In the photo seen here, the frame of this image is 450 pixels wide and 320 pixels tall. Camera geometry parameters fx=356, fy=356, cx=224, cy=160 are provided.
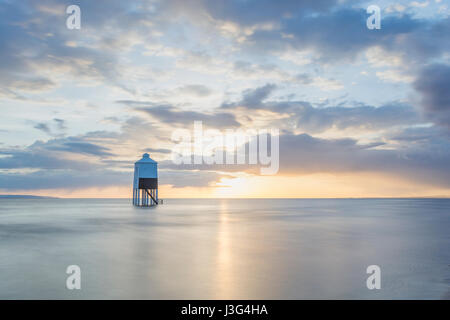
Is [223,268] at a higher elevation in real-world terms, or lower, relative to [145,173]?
lower

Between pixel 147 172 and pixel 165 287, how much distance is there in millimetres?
52004

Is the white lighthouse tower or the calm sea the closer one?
the calm sea

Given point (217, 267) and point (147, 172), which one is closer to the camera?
point (217, 267)

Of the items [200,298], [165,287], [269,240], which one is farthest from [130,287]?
[269,240]

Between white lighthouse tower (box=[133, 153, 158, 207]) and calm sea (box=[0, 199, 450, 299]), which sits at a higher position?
white lighthouse tower (box=[133, 153, 158, 207])

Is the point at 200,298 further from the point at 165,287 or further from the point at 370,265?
the point at 370,265

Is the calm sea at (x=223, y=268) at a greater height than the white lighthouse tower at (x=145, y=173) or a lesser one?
lesser

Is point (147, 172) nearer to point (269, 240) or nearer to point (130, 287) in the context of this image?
point (269, 240)

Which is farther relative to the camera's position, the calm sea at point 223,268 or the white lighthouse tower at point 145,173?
the white lighthouse tower at point 145,173

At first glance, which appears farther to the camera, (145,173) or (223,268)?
(145,173)

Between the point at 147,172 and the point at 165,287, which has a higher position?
the point at 147,172

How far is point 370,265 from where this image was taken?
16.3 meters
